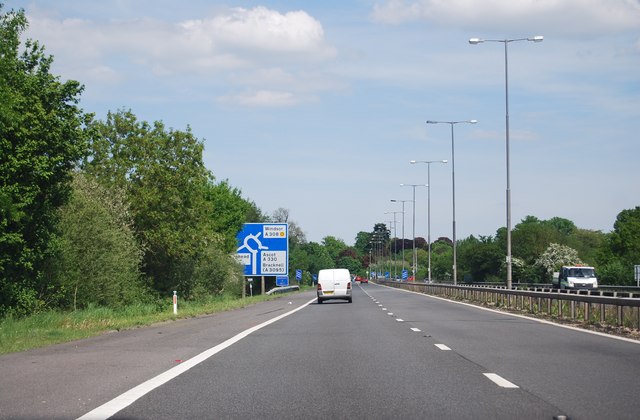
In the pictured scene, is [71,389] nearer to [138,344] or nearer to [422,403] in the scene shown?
[422,403]

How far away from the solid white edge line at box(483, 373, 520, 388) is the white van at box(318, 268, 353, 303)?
3643 cm

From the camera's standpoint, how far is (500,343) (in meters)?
16.7

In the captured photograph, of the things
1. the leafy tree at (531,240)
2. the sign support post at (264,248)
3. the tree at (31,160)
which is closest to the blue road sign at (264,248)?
the sign support post at (264,248)

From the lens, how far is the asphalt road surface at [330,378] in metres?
8.43

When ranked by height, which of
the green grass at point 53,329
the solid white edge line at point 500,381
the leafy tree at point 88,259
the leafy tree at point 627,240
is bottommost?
the green grass at point 53,329

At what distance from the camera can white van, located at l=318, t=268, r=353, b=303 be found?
157 ft

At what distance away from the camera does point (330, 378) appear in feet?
36.1

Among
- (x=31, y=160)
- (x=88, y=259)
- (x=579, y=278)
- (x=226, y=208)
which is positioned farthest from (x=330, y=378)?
(x=226, y=208)

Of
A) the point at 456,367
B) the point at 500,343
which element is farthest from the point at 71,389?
the point at 500,343

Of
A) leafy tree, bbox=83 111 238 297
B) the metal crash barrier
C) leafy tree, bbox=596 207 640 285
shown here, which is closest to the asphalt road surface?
the metal crash barrier

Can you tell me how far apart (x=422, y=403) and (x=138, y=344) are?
9.78 metres

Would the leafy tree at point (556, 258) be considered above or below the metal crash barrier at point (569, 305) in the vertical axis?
above

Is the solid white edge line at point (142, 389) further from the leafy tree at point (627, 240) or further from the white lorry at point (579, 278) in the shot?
the leafy tree at point (627, 240)

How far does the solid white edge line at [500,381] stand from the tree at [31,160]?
20798 mm
